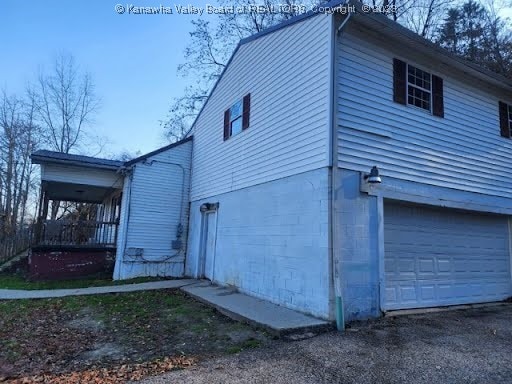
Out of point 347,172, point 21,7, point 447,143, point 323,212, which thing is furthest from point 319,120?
point 21,7

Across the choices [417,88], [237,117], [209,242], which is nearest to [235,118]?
[237,117]

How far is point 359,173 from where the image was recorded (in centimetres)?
665

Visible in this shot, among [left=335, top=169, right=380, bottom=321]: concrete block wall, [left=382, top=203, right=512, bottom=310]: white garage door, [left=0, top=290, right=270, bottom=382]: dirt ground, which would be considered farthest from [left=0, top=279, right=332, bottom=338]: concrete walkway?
[left=382, top=203, right=512, bottom=310]: white garage door

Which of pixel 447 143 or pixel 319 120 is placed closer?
pixel 319 120

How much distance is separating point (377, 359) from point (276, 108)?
5.59 metres

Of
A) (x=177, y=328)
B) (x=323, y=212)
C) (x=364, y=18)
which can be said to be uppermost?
(x=364, y=18)

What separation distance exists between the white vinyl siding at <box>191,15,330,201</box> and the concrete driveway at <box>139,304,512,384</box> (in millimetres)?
2979

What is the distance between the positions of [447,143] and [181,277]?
9225mm

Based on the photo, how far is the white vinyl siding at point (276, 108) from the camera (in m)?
6.80

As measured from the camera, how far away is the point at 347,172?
21.4 feet

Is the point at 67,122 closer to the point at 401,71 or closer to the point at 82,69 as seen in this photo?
the point at 82,69

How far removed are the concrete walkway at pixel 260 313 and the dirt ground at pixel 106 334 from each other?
0.19m

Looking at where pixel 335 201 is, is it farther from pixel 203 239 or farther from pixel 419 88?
pixel 203 239

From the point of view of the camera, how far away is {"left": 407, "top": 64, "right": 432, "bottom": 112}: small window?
25.7 ft
